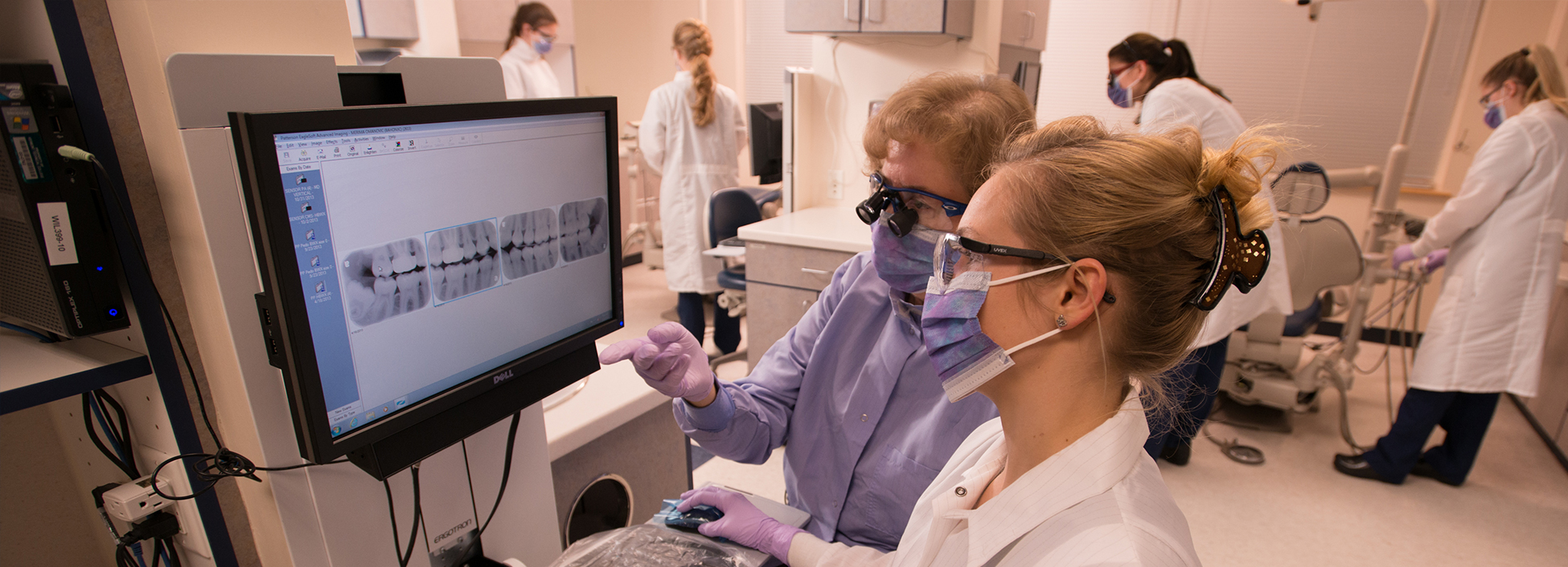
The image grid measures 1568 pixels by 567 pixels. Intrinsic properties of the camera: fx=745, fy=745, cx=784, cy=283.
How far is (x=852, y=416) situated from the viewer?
1.20 m

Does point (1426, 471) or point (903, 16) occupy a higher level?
point (903, 16)

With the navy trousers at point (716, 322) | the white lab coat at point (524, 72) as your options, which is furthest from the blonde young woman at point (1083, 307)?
the white lab coat at point (524, 72)

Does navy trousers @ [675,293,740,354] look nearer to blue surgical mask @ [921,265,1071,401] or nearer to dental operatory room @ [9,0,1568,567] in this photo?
dental operatory room @ [9,0,1568,567]

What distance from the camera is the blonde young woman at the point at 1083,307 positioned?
0.73 metres

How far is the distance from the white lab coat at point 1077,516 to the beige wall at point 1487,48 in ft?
12.8

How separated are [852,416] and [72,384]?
958 mm

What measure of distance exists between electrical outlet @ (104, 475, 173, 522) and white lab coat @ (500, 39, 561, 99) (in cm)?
323

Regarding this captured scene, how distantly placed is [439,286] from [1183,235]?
750mm

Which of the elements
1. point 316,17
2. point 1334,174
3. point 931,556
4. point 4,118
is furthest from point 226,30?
point 1334,174

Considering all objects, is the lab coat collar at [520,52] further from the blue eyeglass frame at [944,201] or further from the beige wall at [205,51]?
the blue eyeglass frame at [944,201]

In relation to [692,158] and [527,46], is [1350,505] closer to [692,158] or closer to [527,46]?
[692,158]

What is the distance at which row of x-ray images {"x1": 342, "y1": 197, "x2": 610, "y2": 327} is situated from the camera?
693 mm

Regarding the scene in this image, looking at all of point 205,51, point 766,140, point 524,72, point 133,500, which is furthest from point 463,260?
point 524,72

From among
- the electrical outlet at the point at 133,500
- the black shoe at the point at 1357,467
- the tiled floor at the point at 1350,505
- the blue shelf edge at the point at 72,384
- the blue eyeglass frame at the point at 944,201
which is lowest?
the tiled floor at the point at 1350,505
